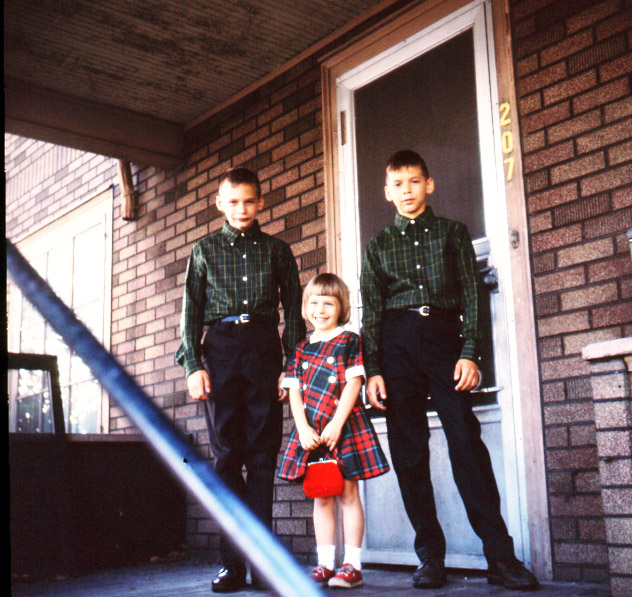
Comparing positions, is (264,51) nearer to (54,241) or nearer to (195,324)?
(195,324)

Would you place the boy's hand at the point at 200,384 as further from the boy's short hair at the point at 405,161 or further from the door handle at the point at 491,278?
the door handle at the point at 491,278

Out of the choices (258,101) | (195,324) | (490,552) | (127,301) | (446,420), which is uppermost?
(258,101)

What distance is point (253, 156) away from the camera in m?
4.23

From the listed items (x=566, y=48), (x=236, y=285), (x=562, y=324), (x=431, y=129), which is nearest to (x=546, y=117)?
(x=566, y=48)

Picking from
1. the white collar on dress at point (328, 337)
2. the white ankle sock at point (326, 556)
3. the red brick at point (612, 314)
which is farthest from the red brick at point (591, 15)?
the white ankle sock at point (326, 556)

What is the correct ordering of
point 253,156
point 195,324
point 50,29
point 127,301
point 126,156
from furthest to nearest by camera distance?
1. point 127,301
2. point 126,156
3. point 253,156
4. point 50,29
5. point 195,324

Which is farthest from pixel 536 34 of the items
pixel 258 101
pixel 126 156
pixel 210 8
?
pixel 126 156

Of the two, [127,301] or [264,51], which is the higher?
[264,51]

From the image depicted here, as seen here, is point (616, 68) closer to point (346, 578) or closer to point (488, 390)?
point (488, 390)

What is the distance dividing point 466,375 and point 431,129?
1420 mm

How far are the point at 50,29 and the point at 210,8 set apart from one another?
849 millimetres

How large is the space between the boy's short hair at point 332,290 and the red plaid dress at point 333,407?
8 centimetres

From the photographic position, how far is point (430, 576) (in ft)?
7.55

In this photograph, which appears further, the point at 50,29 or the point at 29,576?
the point at 50,29
